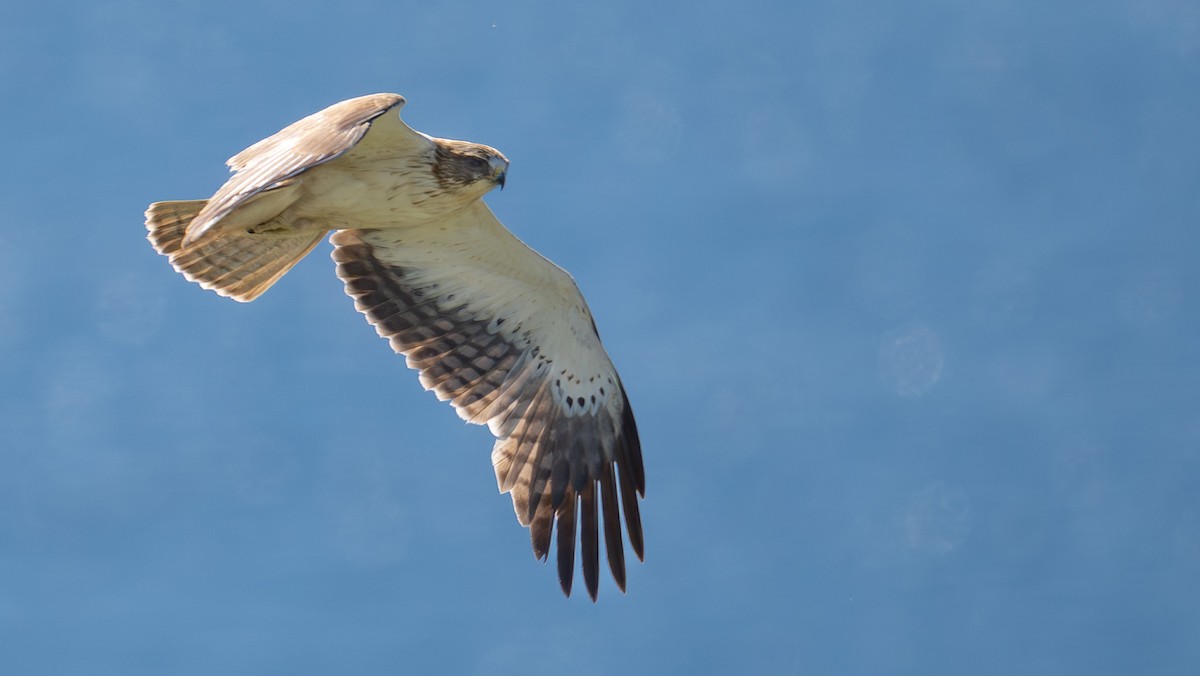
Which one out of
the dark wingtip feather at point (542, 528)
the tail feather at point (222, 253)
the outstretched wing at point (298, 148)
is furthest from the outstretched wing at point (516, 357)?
the outstretched wing at point (298, 148)

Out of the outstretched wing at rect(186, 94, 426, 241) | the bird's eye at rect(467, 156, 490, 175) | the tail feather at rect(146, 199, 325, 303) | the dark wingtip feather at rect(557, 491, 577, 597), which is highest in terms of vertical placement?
the bird's eye at rect(467, 156, 490, 175)

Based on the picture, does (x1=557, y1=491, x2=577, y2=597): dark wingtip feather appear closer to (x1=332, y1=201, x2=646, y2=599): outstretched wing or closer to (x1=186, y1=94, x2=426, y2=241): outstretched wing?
(x1=332, y1=201, x2=646, y2=599): outstretched wing

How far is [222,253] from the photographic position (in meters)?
9.06

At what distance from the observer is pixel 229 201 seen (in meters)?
7.55

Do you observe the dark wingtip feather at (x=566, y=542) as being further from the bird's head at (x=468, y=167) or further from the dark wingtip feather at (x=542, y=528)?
the bird's head at (x=468, y=167)

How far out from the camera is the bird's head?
28.1ft

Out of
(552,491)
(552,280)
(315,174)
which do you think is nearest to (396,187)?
(315,174)

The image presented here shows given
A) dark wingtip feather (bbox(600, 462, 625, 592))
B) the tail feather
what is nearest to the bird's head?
the tail feather

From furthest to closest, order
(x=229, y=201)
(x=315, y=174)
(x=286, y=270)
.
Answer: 1. (x=286, y=270)
2. (x=315, y=174)
3. (x=229, y=201)

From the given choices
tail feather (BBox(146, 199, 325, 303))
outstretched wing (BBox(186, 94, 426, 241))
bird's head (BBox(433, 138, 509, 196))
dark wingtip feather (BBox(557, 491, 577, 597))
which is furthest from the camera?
tail feather (BBox(146, 199, 325, 303))

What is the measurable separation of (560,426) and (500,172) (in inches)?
58.9

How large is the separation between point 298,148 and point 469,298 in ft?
7.01

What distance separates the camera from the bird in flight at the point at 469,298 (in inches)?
338

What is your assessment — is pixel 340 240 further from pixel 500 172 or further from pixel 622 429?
pixel 622 429
